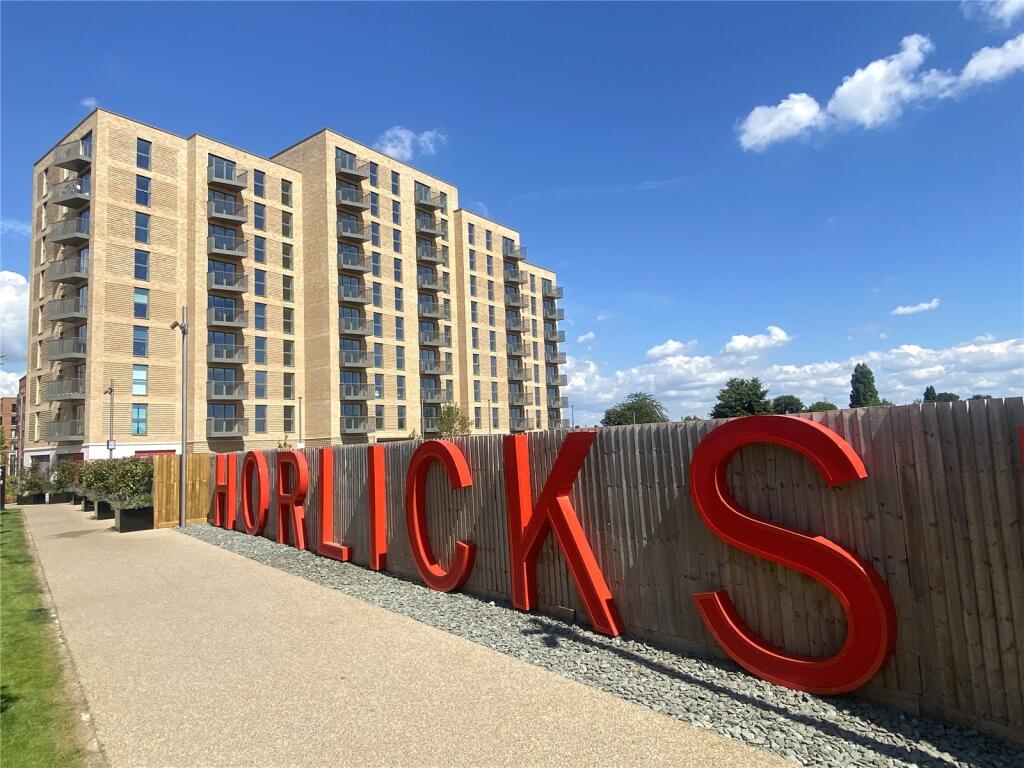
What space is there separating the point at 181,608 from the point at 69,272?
143ft

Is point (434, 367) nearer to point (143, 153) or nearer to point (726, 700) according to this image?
point (143, 153)

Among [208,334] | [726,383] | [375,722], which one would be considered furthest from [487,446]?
[726,383]

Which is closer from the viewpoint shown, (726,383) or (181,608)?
(181,608)

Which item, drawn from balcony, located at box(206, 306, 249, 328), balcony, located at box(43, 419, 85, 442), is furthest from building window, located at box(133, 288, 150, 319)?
balcony, located at box(43, 419, 85, 442)

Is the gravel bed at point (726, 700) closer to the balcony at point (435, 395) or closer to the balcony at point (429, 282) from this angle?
the balcony at point (435, 395)

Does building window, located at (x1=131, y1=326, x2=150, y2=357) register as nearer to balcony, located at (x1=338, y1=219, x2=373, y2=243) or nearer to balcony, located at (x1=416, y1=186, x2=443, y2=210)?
→ balcony, located at (x1=338, y1=219, x2=373, y2=243)

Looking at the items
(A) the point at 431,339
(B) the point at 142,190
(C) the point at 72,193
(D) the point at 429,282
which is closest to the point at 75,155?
(C) the point at 72,193

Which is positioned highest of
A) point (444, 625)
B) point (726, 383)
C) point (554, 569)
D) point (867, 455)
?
point (726, 383)

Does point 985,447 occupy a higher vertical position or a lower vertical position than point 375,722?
higher

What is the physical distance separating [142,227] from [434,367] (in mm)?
27727

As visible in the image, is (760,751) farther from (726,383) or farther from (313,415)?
(726,383)

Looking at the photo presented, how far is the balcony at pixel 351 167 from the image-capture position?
54344mm

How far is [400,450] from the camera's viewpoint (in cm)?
1102

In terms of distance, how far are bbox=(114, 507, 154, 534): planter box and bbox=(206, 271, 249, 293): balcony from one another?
31.5 metres
